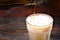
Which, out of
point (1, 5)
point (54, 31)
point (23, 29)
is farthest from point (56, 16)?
point (1, 5)

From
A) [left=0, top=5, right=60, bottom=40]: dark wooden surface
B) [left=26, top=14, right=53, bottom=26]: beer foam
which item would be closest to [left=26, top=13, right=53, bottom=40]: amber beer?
[left=26, top=14, right=53, bottom=26]: beer foam

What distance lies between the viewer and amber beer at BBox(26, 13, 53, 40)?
35.7 inches

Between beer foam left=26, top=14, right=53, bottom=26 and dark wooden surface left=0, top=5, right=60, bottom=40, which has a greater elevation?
beer foam left=26, top=14, right=53, bottom=26

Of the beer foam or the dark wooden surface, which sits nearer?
the beer foam

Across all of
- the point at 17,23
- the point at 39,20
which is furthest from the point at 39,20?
the point at 17,23

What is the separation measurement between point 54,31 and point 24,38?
0.28 meters

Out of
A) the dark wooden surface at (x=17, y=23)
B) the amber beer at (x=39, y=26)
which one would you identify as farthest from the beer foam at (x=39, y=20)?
the dark wooden surface at (x=17, y=23)

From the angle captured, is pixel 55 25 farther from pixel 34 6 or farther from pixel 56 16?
pixel 34 6

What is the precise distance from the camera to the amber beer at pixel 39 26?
908mm

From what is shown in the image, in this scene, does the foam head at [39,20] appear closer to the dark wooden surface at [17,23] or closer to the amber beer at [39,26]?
the amber beer at [39,26]

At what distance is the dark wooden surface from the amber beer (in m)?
0.34

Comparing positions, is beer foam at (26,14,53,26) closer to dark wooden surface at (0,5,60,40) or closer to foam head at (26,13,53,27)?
foam head at (26,13,53,27)

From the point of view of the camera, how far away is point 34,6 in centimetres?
176

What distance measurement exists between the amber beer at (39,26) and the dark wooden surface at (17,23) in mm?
338
